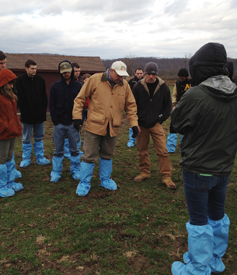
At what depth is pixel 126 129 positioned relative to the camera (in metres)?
10.9

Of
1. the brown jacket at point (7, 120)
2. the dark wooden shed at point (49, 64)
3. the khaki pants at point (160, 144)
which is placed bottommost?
the khaki pants at point (160, 144)

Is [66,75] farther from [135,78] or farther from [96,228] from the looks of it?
[135,78]

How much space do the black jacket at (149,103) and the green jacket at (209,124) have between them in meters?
2.64

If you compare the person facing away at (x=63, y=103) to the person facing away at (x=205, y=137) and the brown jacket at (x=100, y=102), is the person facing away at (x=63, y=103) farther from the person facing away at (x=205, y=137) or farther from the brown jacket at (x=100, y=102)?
the person facing away at (x=205, y=137)

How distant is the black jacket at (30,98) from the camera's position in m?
5.90

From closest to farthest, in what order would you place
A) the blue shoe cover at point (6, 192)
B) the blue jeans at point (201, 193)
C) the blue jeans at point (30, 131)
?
the blue jeans at point (201, 193)
the blue shoe cover at point (6, 192)
the blue jeans at point (30, 131)

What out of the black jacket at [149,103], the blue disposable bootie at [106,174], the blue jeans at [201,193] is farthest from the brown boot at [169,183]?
the blue jeans at [201,193]

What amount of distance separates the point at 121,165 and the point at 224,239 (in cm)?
387

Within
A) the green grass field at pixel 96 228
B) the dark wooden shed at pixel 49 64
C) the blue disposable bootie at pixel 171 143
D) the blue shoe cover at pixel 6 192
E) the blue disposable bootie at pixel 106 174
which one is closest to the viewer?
the green grass field at pixel 96 228

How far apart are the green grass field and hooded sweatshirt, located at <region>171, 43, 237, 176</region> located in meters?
1.37

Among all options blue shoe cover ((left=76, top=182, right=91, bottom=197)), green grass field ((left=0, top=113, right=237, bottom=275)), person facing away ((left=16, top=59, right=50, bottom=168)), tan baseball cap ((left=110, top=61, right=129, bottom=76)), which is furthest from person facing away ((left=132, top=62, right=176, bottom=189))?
person facing away ((left=16, top=59, right=50, bottom=168))

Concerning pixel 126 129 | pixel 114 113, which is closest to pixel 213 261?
pixel 114 113

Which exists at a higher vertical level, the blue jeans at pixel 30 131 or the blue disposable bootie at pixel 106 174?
the blue jeans at pixel 30 131

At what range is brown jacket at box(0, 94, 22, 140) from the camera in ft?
14.2
